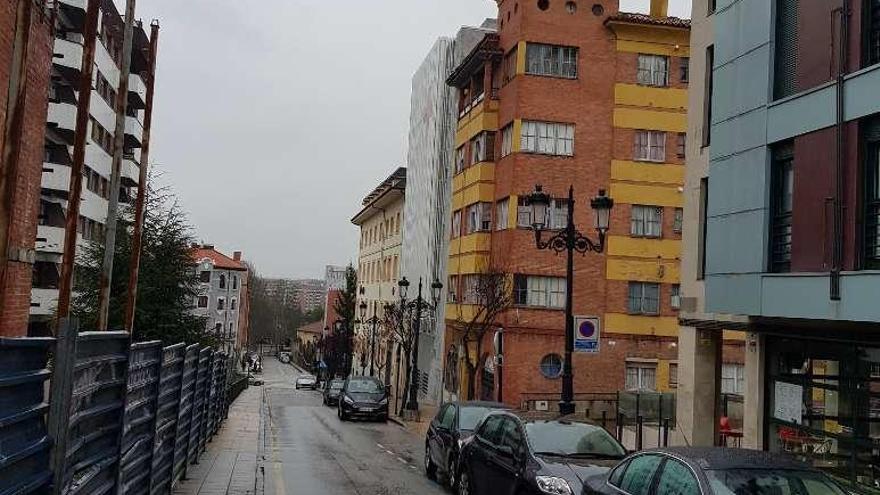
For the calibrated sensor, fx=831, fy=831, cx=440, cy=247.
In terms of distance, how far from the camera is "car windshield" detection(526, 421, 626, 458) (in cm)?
1059

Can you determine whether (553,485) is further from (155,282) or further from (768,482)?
(155,282)

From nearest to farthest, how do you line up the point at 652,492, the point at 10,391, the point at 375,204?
the point at 10,391, the point at 652,492, the point at 375,204

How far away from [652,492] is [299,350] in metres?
147

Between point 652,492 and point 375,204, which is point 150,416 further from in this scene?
point 375,204

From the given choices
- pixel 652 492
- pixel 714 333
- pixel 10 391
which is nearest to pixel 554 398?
pixel 714 333

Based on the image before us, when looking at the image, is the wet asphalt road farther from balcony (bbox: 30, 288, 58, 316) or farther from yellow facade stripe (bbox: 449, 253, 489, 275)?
balcony (bbox: 30, 288, 58, 316)

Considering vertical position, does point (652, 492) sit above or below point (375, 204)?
below

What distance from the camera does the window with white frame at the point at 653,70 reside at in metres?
35.4

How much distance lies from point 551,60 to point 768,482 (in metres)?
29.9

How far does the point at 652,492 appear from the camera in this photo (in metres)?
7.25

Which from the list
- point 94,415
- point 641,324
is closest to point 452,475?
point 94,415

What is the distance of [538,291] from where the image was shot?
34156 millimetres

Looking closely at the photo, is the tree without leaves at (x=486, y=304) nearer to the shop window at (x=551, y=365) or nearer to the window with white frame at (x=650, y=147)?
the shop window at (x=551, y=365)

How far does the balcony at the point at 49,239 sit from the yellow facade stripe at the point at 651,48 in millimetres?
29815
